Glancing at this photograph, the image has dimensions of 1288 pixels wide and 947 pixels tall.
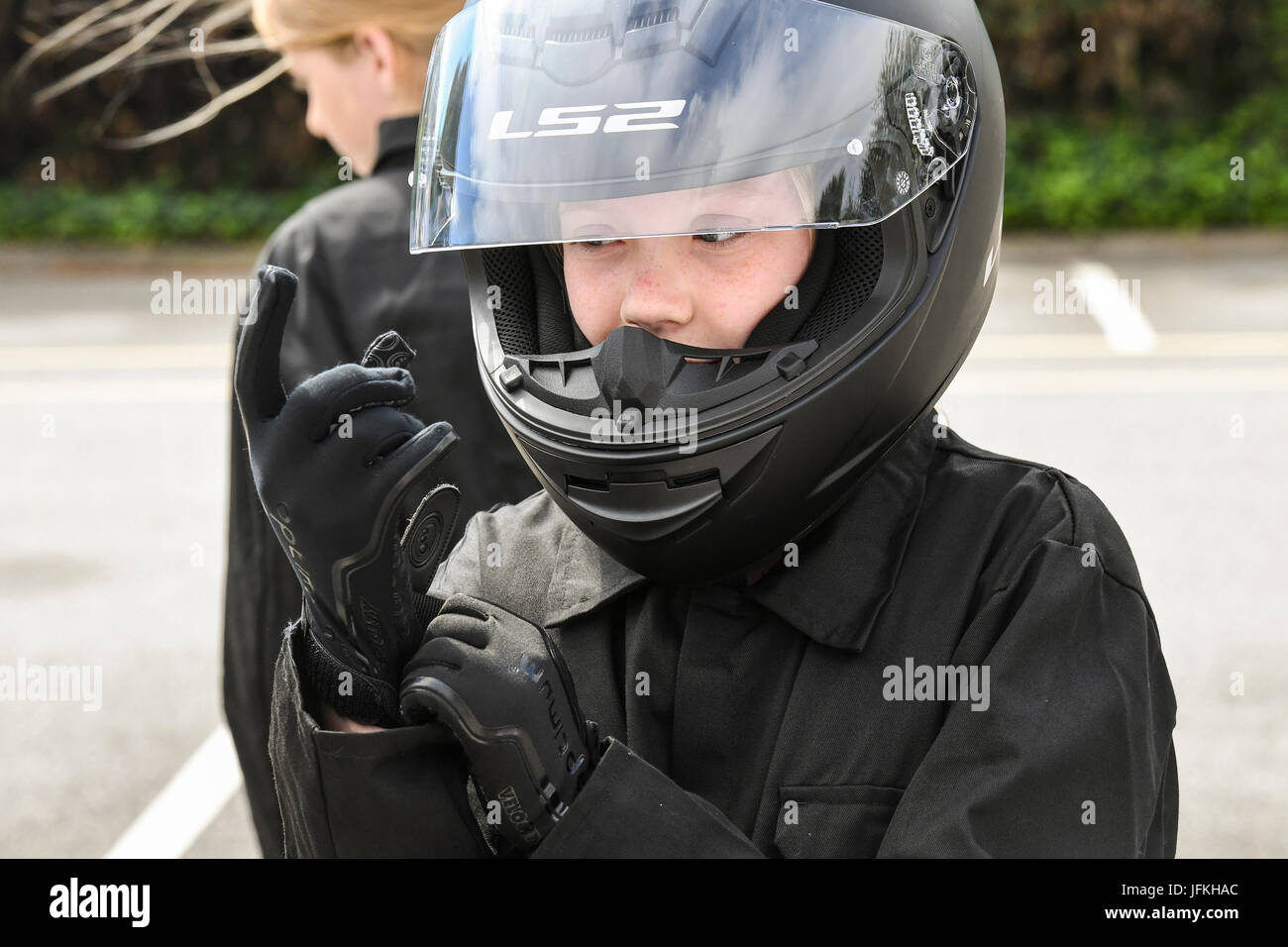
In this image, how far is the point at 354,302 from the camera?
3037 mm

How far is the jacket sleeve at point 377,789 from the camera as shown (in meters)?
1.48

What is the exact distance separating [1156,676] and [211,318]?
10.6m

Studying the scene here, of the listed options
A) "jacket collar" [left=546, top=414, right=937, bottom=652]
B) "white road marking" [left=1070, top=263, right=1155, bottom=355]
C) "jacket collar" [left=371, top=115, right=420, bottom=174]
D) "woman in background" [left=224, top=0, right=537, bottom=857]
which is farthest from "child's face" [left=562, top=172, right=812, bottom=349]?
"white road marking" [left=1070, top=263, right=1155, bottom=355]

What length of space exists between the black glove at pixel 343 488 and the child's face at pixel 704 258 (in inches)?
10.6

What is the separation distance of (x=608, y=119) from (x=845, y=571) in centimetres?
52

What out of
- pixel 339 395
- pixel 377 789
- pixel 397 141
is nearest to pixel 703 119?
pixel 339 395

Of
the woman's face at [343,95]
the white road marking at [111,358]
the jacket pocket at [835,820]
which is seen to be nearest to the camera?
the jacket pocket at [835,820]

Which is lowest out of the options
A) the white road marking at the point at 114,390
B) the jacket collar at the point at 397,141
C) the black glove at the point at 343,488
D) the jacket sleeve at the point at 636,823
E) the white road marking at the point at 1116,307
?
the white road marking at the point at 114,390

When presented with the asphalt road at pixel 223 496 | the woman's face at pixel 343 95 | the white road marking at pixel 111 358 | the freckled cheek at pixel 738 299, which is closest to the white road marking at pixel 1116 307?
the asphalt road at pixel 223 496

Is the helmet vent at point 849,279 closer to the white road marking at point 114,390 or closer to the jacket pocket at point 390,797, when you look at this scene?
the jacket pocket at point 390,797

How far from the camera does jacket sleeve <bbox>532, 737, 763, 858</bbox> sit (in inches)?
58.2

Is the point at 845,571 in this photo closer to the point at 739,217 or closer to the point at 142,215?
the point at 739,217
